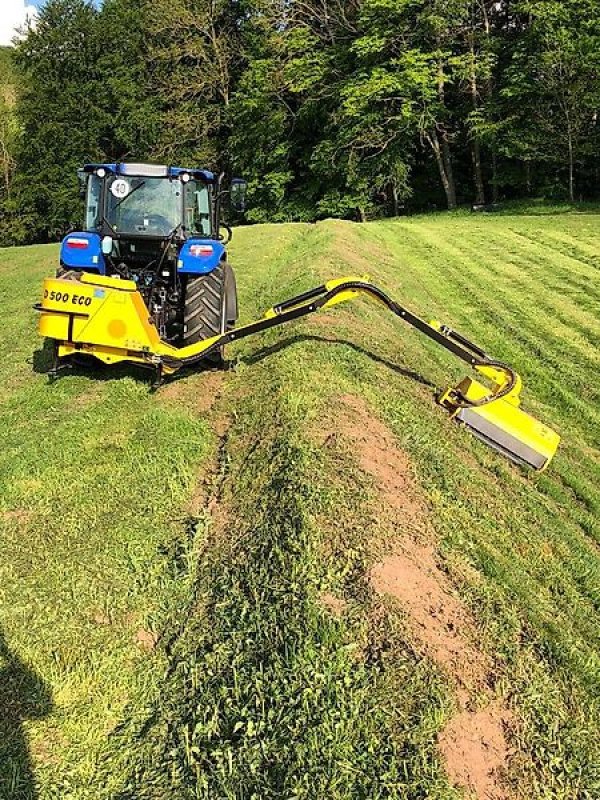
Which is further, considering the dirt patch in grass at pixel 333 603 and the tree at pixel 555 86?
the tree at pixel 555 86

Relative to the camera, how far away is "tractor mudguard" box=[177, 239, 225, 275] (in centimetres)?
771

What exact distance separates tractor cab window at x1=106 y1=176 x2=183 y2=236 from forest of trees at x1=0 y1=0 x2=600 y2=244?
22.3 m

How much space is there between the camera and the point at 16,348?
32.9ft

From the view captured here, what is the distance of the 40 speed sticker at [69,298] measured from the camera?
657 cm

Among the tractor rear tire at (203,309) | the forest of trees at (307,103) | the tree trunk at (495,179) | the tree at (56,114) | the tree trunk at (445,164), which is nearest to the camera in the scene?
the tractor rear tire at (203,309)

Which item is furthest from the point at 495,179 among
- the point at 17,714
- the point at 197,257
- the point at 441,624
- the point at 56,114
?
the point at 17,714

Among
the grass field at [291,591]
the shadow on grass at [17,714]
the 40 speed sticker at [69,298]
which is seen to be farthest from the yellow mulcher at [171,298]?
the shadow on grass at [17,714]

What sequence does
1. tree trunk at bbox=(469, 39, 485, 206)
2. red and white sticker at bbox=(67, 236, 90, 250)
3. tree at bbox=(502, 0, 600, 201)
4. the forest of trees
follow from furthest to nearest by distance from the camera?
tree trunk at bbox=(469, 39, 485, 206) < the forest of trees < tree at bbox=(502, 0, 600, 201) < red and white sticker at bbox=(67, 236, 90, 250)

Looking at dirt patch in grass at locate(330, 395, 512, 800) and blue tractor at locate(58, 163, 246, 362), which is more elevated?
blue tractor at locate(58, 163, 246, 362)

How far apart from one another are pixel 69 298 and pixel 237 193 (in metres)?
2.43

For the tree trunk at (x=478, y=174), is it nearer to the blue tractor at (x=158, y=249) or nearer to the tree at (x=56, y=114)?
the tree at (x=56, y=114)

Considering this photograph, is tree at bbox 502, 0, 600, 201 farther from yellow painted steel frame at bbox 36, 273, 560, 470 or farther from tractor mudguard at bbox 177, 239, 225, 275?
yellow painted steel frame at bbox 36, 273, 560, 470

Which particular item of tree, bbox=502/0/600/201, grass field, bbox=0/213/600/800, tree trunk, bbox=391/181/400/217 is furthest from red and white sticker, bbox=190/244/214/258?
tree trunk, bbox=391/181/400/217

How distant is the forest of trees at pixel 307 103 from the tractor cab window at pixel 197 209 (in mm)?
21595
